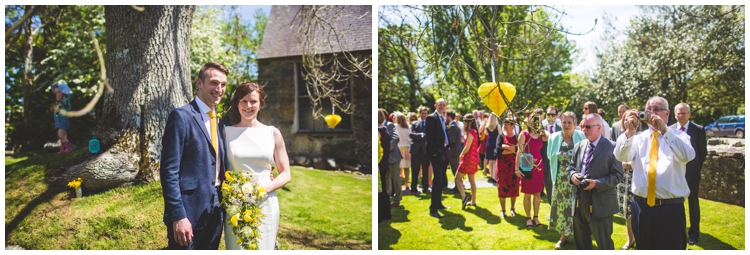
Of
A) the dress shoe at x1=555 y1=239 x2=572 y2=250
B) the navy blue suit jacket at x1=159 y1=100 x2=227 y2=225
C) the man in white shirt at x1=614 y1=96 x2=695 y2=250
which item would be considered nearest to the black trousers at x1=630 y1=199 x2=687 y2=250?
the man in white shirt at x1=614 y1=96 x2=695 y2=250

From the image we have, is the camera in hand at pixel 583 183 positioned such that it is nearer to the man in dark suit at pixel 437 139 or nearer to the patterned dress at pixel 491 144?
the man in dark suit at pixel 437 139

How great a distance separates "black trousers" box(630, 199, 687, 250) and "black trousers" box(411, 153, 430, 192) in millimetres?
2143

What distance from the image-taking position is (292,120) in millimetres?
7738

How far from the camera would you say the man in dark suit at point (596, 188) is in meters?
3.09

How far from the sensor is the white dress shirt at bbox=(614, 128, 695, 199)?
281cm

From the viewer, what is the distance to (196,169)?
2.39 m

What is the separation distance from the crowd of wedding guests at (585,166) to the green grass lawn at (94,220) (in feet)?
2.67

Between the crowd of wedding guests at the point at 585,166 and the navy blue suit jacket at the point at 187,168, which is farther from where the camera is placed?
the crowd of wedding guests at the point at 585,166

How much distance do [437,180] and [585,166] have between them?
157 centimetres

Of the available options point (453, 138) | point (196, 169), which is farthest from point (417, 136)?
point (196, 169)

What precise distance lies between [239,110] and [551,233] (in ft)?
10.1

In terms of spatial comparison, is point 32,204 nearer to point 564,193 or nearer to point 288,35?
point 564,193

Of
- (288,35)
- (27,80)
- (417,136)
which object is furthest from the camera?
(288,35)

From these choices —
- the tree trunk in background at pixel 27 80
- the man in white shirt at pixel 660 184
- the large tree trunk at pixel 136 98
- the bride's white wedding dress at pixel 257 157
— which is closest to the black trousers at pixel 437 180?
the man in white shirt at pixel 660 184
